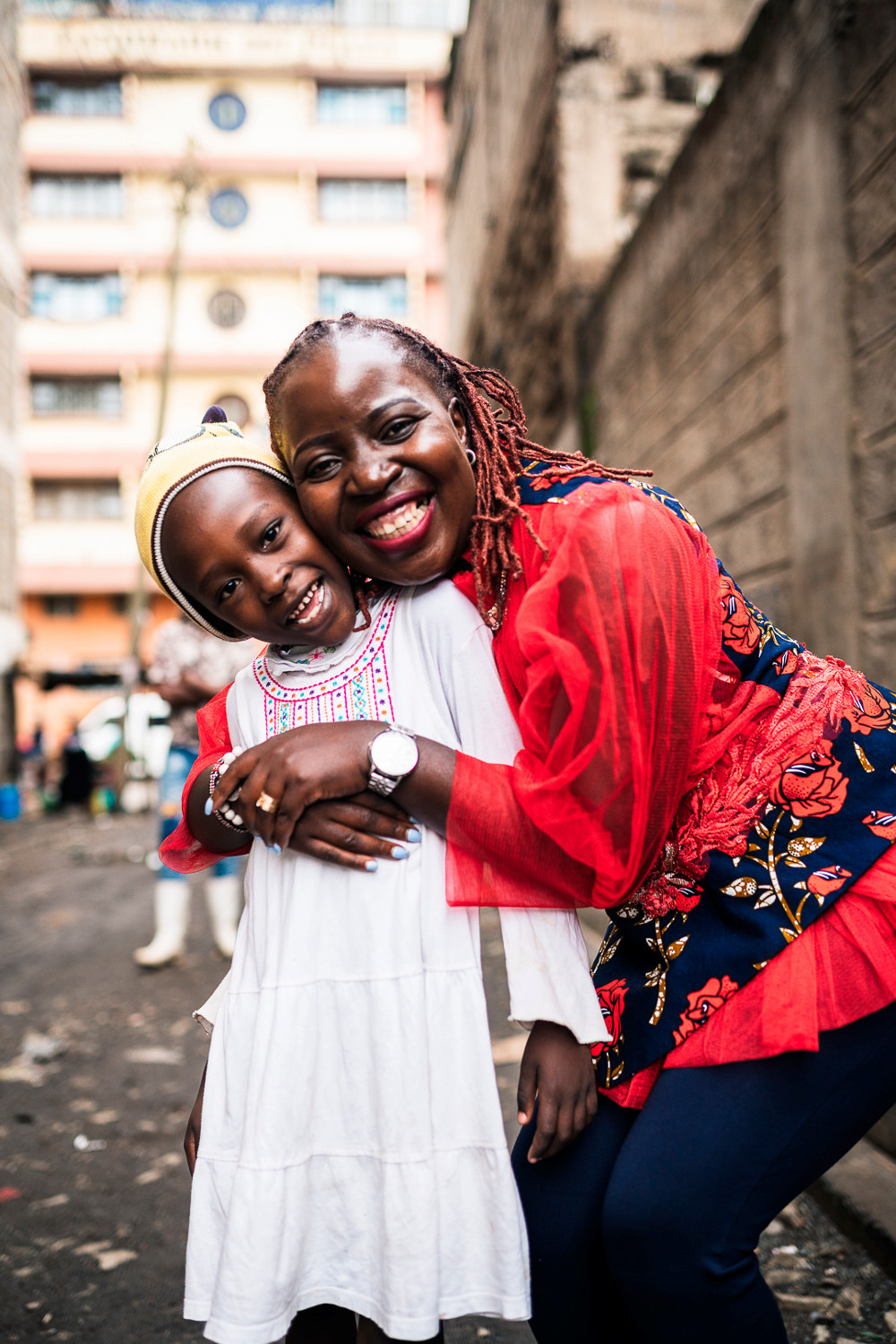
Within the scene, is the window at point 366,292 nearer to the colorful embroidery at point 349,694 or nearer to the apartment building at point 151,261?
the apartment building at point 151,261

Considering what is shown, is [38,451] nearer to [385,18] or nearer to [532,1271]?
[385,18]

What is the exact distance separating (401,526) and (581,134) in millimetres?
5270

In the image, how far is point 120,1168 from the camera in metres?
3.13

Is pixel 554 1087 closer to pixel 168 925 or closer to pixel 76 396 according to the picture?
pixel 168 925

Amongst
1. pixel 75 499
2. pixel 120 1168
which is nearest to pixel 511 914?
pixel 120 1168

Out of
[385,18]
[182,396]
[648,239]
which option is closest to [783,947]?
[648,239]

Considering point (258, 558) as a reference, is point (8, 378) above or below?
above

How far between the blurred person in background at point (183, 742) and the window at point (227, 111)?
27.2 meters

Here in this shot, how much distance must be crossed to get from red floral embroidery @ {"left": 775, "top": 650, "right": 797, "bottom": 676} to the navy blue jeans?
496 mm

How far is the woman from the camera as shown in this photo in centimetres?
132

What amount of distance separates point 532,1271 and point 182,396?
1136 inches

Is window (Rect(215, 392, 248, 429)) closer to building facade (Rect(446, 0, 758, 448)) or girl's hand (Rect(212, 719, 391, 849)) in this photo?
building facade (Rect(446, 0, 758, 448))

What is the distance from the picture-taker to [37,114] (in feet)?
91.2

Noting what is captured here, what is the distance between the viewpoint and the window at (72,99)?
2775cm
